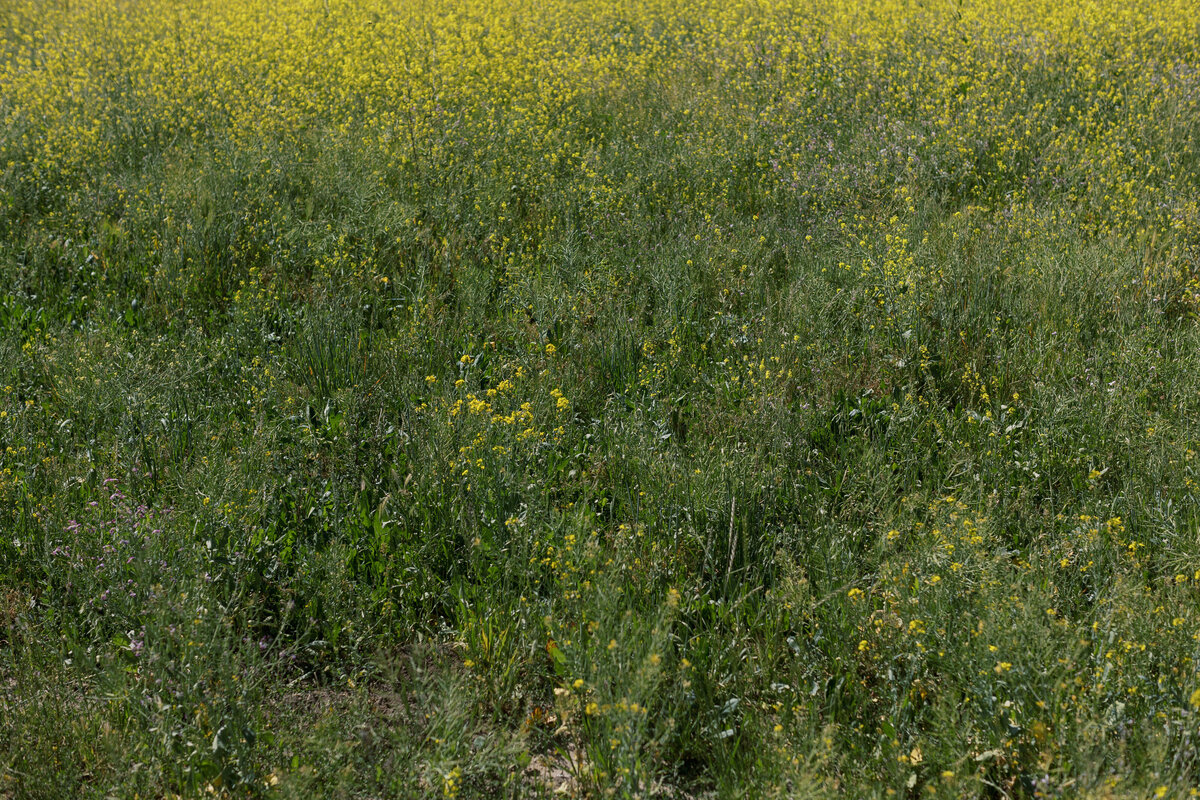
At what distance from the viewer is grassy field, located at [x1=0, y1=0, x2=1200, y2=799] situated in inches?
89.9

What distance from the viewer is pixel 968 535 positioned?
261 cm

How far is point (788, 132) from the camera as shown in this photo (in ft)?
20.2

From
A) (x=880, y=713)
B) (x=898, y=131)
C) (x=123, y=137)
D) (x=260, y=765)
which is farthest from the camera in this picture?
(x=123, y=137)

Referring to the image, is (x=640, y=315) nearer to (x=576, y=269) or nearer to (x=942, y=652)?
(x=576, y=269)

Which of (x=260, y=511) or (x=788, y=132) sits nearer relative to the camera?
(x=260, y=511)

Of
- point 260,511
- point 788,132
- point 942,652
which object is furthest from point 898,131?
point 260,511

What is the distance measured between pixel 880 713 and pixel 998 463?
1274 mm

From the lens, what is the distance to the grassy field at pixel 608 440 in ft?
7.49

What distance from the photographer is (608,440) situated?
3412 millimetres

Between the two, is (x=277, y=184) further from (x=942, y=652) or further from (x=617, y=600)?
(x=942, y=652)

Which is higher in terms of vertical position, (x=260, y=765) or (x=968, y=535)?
(x=968, y=535)

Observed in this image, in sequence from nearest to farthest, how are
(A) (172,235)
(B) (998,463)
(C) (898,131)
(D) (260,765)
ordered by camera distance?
(D) (260,765) < (B) (998,463) < (A) (172,235) < (C) (898,131)

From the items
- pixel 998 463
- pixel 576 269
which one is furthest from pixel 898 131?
pixel 998 463

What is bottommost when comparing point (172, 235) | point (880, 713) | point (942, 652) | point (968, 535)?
point (880, 713)
